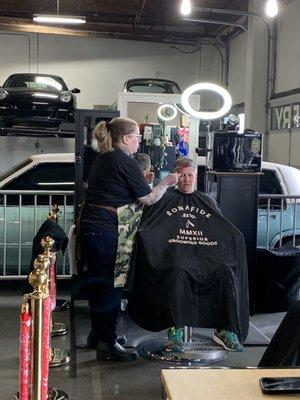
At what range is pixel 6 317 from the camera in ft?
14.7

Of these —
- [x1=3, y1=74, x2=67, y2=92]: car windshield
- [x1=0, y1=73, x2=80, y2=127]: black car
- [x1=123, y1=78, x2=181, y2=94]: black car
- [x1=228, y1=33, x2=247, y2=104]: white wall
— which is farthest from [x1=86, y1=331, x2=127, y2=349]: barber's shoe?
[x1=228, y1=33, x2=247, y2=104]: white wall

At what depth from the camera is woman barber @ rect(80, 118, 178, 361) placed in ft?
11.4

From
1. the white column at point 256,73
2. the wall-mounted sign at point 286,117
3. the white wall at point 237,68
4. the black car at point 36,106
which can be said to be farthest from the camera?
the white wall at point 237,68

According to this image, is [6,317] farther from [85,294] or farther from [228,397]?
[228,397]

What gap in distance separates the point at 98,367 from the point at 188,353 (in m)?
0.63

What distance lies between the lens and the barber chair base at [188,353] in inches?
141

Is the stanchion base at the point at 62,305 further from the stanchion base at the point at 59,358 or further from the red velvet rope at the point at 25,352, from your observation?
the red velvet rope at the point at 25,352

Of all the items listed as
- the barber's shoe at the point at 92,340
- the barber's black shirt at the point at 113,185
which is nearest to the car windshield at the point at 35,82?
the barber's black shirt at the point at 113,185

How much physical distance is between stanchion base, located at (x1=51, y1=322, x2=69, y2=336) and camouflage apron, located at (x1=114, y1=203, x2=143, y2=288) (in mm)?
860

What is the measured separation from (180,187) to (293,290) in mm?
1803

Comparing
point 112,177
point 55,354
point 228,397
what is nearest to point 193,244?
point 112,177

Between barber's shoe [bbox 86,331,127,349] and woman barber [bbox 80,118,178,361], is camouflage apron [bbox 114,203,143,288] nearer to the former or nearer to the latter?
woman barber [bbox 80,118,178,361]

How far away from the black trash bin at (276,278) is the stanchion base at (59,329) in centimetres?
174

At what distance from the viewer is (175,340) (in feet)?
12.2
